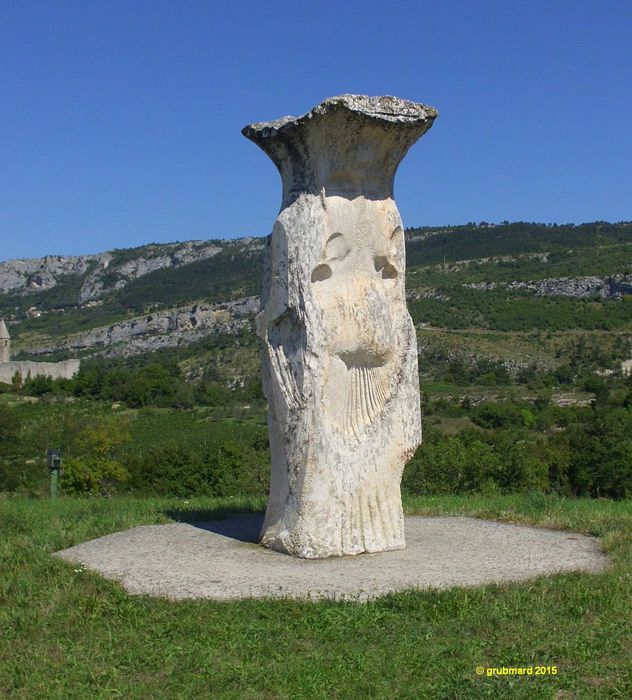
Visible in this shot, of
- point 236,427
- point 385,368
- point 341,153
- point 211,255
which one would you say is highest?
point 211,255

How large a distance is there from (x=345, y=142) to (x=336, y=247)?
3.21ft

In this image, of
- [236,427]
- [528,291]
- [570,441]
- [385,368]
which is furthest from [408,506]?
[528,291]

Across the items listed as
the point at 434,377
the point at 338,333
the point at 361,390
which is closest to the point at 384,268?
the point at 338,333

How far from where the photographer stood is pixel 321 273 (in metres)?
9.26

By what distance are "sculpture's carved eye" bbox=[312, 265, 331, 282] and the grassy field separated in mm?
3211

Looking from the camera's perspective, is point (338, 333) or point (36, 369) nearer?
point (338, 333)

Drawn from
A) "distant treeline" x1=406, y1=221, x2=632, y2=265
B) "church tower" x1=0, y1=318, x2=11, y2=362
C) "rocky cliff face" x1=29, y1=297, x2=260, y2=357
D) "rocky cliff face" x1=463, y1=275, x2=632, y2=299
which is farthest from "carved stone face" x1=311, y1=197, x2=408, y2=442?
"church tower" x1=0, y1=318, x2=11, y2=362

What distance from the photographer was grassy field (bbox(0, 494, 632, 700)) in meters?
5.59

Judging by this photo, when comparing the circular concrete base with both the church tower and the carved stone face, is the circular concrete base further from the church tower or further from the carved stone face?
the church tower

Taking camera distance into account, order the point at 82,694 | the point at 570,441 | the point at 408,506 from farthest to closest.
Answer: the point at 570,441, the point at 408,506, the point at 82,694

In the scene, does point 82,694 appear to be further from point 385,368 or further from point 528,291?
point 528,291

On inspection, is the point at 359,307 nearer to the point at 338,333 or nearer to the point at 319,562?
the point at 338,333

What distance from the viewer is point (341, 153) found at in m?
9.23

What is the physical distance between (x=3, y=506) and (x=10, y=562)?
4.41 meters
